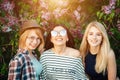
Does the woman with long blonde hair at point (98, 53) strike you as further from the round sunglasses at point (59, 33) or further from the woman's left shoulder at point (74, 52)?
the round sunglasses at point (59, 33)

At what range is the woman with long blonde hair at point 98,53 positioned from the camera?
802 centimetres

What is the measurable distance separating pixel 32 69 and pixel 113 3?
6.30ft

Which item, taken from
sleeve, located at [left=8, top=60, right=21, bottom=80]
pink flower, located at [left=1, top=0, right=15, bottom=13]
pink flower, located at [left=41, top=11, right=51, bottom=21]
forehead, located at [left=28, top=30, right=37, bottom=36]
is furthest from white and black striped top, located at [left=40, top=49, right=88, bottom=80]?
pink flower, located at [left=1, top=0, right=15, bottom=13]

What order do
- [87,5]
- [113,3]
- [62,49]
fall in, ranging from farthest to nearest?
[87,5], [113,3], [62,49]

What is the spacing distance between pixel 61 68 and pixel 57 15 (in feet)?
4.16

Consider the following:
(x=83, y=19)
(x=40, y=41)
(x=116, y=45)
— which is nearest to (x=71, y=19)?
(x=83, y=19)

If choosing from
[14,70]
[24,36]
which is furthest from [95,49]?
[14,70]

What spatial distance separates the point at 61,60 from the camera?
25.7ft

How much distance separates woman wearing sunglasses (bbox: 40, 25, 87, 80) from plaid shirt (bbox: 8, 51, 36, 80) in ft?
1.31

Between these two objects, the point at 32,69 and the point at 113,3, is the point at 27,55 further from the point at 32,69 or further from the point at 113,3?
the point at 113,3

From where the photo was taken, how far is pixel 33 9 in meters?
9.06

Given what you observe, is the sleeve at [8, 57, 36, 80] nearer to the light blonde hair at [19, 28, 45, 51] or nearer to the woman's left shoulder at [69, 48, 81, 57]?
the light blonde hair at [19, 28, 45, 51]

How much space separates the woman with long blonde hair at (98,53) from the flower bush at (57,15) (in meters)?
0.69

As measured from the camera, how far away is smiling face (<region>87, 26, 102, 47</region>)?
8008 millimetres
